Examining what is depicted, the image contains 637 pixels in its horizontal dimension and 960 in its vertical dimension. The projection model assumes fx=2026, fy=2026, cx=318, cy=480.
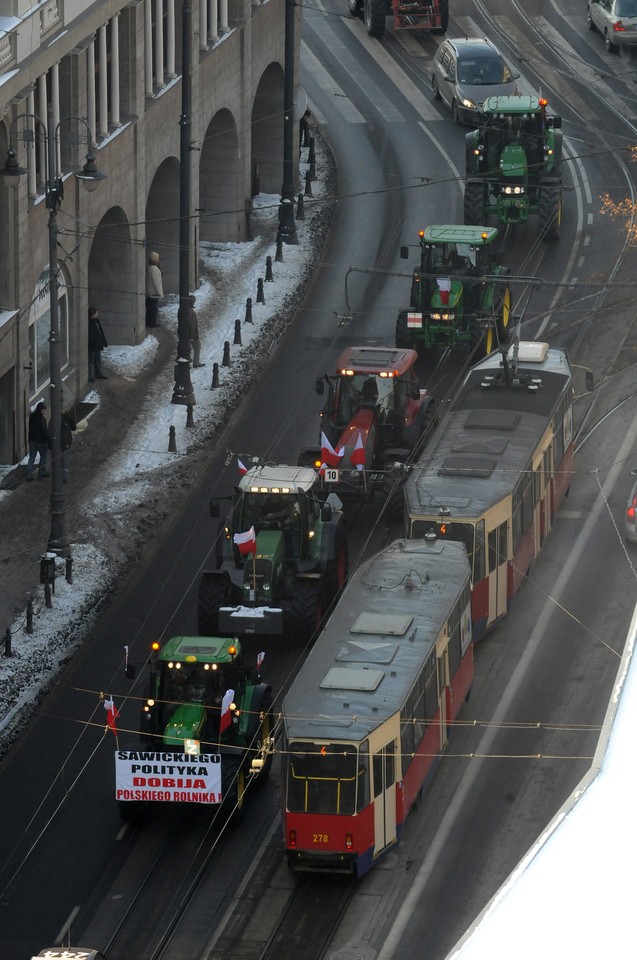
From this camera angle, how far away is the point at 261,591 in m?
37.2

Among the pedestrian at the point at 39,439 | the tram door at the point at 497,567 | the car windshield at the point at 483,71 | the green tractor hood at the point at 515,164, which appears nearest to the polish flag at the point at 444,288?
the green tractor hood at the point at 515,164

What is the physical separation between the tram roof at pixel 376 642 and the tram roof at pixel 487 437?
2.04m

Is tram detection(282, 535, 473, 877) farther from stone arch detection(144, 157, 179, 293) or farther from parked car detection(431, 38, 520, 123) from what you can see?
parked car detection(431, 38, 520, 123)

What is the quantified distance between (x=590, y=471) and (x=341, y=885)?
17.9m

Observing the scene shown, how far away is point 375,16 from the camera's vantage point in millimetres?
76625

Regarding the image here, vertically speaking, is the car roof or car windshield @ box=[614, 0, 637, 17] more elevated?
car windshield @ box=[614, 0, 637, 17]

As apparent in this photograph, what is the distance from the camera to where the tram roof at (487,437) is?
127 ft

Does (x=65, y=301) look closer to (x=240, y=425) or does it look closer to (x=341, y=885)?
(x=240, y=425)

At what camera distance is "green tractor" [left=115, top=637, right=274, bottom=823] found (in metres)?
31.2

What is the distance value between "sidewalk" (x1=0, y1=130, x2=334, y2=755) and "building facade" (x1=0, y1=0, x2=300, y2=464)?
4.10 ft

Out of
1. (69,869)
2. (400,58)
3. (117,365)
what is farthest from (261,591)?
(400,58)

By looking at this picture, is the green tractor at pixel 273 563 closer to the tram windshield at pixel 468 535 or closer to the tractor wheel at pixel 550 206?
the tram windshield at pixel 468 535

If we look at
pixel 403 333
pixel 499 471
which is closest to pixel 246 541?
pixel 499 471

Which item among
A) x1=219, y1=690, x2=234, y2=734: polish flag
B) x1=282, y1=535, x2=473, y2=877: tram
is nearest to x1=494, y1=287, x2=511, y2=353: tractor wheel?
x1=282, y1=535, x2=473, y2=877: tram
